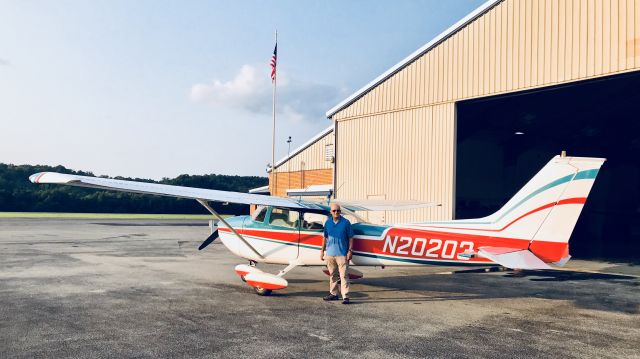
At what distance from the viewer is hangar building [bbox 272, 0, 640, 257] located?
12.9 m

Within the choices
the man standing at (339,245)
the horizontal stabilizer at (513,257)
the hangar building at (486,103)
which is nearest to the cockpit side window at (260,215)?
the man standing at (339,245)

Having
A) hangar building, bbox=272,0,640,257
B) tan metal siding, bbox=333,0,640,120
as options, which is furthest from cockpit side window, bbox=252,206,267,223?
tan metal siding, bbox=333,0,640,120

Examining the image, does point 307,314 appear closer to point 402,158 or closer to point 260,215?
point 260,215

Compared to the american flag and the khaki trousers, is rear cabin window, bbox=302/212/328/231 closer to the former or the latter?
the khaki trousers

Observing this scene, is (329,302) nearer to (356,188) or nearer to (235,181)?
(356,188)

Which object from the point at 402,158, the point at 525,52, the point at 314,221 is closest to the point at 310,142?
the point at 402,158

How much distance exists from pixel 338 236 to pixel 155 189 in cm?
337

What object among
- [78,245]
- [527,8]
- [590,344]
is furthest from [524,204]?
[78,245]

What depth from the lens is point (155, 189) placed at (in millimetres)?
8070

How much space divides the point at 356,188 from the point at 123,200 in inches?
1980

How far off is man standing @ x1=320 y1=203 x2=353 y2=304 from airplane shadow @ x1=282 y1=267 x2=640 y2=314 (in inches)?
17.2

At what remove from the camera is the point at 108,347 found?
5672mm

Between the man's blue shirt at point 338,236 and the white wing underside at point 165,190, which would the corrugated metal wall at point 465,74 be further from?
the man's blue shirt at point 338,236

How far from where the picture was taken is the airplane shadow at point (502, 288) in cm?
916
